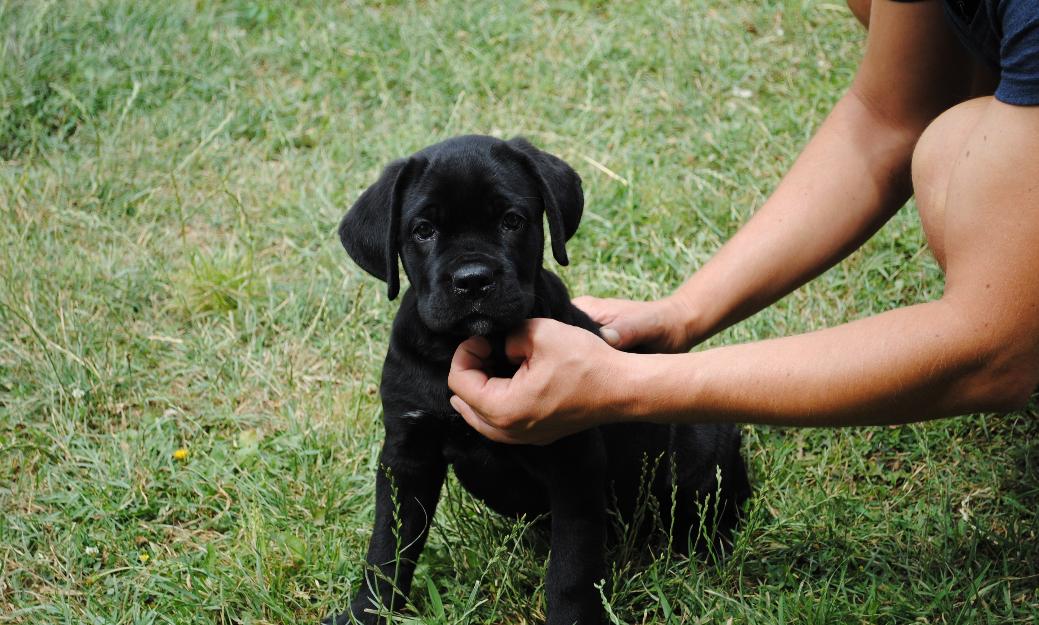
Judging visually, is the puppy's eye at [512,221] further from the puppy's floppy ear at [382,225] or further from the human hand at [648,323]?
the human hand at [648,323]

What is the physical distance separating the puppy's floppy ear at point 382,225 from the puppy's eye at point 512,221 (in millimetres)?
268

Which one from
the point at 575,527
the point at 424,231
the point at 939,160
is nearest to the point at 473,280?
the point at 424,231

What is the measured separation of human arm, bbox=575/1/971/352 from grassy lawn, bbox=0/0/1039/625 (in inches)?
23.8

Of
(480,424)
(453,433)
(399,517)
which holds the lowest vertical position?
(399,517)

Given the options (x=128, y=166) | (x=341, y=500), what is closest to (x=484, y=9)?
(x=128, y=166)

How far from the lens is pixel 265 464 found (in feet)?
11.5

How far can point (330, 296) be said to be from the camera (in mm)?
4336

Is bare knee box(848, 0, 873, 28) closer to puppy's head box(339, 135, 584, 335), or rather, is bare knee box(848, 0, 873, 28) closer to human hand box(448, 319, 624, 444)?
puppy's head box(339, 135, 584, 335)

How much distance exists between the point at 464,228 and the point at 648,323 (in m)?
0.83

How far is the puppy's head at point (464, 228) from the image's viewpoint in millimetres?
2557

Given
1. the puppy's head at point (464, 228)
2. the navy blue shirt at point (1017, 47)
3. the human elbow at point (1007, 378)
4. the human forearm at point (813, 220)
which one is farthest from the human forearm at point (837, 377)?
the human forearm at point (813, 220)

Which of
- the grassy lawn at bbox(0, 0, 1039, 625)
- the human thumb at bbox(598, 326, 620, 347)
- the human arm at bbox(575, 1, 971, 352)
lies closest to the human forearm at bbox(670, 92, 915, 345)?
the human arm at bbox(575, 1, 971, 352)

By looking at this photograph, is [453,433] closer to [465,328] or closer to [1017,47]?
[465,328]

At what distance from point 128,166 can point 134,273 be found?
969 mm
